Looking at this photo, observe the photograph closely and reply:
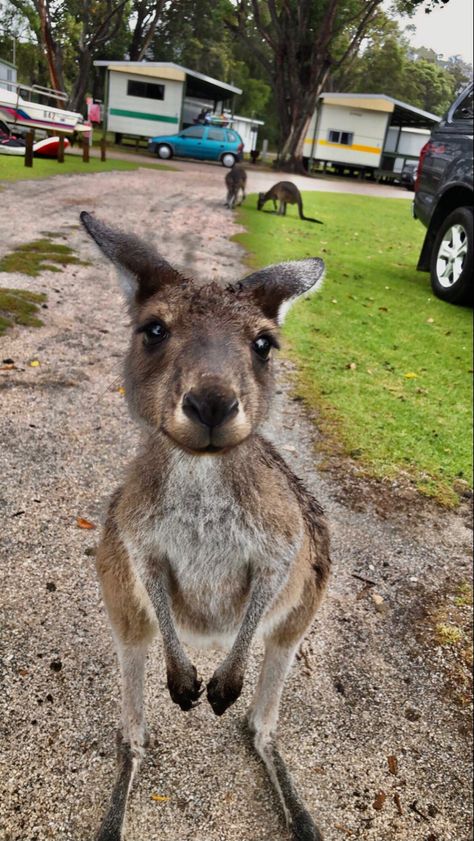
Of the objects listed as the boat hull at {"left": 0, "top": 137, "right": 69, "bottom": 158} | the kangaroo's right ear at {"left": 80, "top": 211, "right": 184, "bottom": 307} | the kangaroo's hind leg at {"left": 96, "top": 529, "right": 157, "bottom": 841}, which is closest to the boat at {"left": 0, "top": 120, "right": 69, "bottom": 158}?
the boat hull at {"left": 0, "top": 137, "right": 69, "bottom": 158}

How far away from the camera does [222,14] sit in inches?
63.6

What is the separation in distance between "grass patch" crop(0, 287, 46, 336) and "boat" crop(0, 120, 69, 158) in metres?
0.26

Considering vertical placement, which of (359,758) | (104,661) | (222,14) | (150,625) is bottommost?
(359,758)

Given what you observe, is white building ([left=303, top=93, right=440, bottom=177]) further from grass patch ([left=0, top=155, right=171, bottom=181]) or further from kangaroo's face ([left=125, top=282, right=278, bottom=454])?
kangaroo's face ([left=125, top=282, right=278, bottom=454])

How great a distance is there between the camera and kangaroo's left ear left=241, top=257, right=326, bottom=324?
1.26m

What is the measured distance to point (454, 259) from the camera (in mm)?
6043

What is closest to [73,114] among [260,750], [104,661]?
[104,661]

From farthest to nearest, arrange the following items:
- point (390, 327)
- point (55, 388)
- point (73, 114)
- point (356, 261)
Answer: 1. point (356, 261)
2. point (390, 327)
3. point (55, 388)
4. point (73, 114)

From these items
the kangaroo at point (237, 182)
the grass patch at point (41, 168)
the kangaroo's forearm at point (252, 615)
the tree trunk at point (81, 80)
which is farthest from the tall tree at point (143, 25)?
the kangaroo at point (237, 182)

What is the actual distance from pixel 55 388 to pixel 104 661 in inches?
31.7

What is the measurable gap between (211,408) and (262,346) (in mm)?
322

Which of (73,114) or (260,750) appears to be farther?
(260,750)

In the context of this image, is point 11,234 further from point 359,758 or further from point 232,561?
point 359,758

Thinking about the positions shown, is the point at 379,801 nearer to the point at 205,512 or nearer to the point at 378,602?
the point at 378,602
